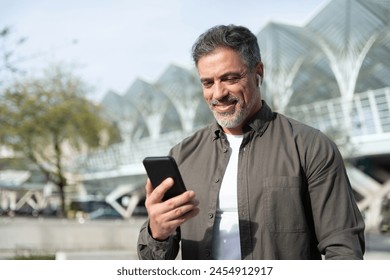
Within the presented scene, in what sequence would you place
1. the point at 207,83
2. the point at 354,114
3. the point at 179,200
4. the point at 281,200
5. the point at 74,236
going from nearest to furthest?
the point at 179,200
the point at 281,200
the point at 207,83
the point at 74,236
the point at 354,114

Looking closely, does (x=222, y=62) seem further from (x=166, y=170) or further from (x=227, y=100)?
(x=166, y=170)

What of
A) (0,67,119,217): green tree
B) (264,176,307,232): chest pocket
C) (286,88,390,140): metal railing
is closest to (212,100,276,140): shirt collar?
(264,176,307,232): chest pocket

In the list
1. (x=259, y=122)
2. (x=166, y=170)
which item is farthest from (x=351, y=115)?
(x=166, y=170)

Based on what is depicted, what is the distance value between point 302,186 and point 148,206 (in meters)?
0.49

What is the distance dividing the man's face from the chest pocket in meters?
0.26

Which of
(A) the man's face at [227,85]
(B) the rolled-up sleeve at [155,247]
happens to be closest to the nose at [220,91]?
(A) the man's face at [227,85]

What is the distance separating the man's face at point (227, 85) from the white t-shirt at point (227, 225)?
203 millimetres

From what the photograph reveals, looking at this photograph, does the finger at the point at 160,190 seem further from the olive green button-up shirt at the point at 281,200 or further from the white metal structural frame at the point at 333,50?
the white metal structural frame at the point at 333,50

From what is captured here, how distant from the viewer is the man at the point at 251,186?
1.97m

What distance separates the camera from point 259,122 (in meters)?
2.13

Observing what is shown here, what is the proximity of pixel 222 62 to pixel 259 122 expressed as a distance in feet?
0.80

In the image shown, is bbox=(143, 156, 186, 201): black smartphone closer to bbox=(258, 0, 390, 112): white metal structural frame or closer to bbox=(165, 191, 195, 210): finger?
bbox=(165, 191, 195, 210): finger

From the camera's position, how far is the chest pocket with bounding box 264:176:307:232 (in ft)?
6.54

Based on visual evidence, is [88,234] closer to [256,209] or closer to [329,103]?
[256,209]
